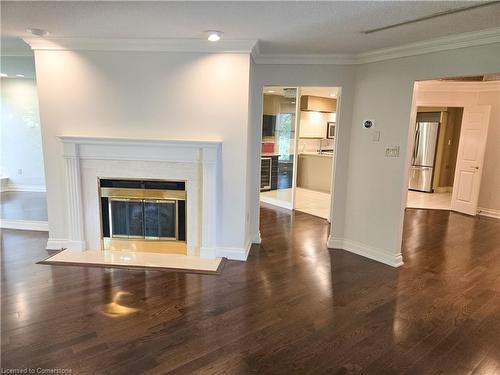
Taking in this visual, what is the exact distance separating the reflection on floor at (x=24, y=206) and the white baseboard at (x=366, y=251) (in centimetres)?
403

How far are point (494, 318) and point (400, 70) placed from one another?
254 cm

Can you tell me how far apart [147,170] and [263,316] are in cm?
204

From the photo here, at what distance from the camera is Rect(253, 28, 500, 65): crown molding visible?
2912mm

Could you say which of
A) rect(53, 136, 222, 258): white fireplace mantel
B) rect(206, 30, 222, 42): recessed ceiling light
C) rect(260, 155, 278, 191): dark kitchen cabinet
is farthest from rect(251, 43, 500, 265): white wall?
rect(260, 155, 278, 191): dark kitchen cabinet

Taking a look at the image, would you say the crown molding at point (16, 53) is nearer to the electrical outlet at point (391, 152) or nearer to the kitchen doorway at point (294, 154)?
the kitchen doorway at point (294, 154)

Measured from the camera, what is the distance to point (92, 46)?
3.52 meters

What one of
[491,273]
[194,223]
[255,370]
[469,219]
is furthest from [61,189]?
[469,219]

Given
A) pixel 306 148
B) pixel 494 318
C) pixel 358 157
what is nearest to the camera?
pixel 494 318

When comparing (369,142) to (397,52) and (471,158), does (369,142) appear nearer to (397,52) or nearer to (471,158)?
(397,52)

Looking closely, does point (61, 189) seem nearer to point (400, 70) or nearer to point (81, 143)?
point (81, 143)

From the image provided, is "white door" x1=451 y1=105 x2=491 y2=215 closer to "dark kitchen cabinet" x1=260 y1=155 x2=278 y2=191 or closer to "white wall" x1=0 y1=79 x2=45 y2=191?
"dark kitchen cabinet" x1=260 y1=155 x2=278 y2=191

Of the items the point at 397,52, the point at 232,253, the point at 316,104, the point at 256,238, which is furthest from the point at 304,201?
the point at 397,52

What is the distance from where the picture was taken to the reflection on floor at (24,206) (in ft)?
15.3

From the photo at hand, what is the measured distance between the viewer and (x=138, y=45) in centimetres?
349
